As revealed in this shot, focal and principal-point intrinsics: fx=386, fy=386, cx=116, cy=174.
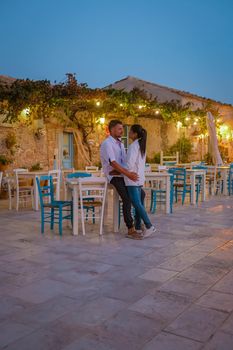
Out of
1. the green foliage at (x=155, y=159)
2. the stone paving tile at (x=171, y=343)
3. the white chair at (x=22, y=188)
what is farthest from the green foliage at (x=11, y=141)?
the stone paving tile at (x=171, y=343)

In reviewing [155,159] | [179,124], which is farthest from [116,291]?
[179,124]

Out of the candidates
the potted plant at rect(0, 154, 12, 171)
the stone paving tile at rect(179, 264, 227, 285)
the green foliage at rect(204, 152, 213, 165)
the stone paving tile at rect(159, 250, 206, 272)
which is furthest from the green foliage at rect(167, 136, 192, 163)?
the stone paving tile at rect(179, 264, 227, 285)

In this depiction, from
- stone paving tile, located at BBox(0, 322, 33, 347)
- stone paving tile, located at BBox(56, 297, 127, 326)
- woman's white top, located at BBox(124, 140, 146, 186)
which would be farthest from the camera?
woman's white top, located at BBox(124, 140, 146, 186)

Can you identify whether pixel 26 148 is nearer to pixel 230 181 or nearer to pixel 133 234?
pixel 230 181

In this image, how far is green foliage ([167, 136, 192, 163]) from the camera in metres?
15.6

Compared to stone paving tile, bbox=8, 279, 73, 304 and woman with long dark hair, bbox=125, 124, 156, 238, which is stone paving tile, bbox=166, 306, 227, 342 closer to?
stone paving tile, bbox=8, 279, 73, 304

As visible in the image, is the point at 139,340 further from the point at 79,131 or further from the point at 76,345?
the point at 79,131

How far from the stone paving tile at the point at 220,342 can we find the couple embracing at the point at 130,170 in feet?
8.50

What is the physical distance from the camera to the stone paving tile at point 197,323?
2.27 meters

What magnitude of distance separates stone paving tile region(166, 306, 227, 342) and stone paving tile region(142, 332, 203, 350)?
54mm

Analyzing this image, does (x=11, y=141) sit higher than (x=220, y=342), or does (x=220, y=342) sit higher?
(x=11, y=141)

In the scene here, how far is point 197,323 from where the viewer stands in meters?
2.42

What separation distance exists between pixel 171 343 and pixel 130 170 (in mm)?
2806

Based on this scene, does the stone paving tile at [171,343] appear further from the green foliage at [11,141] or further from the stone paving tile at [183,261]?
the green foliage at [11,141]
